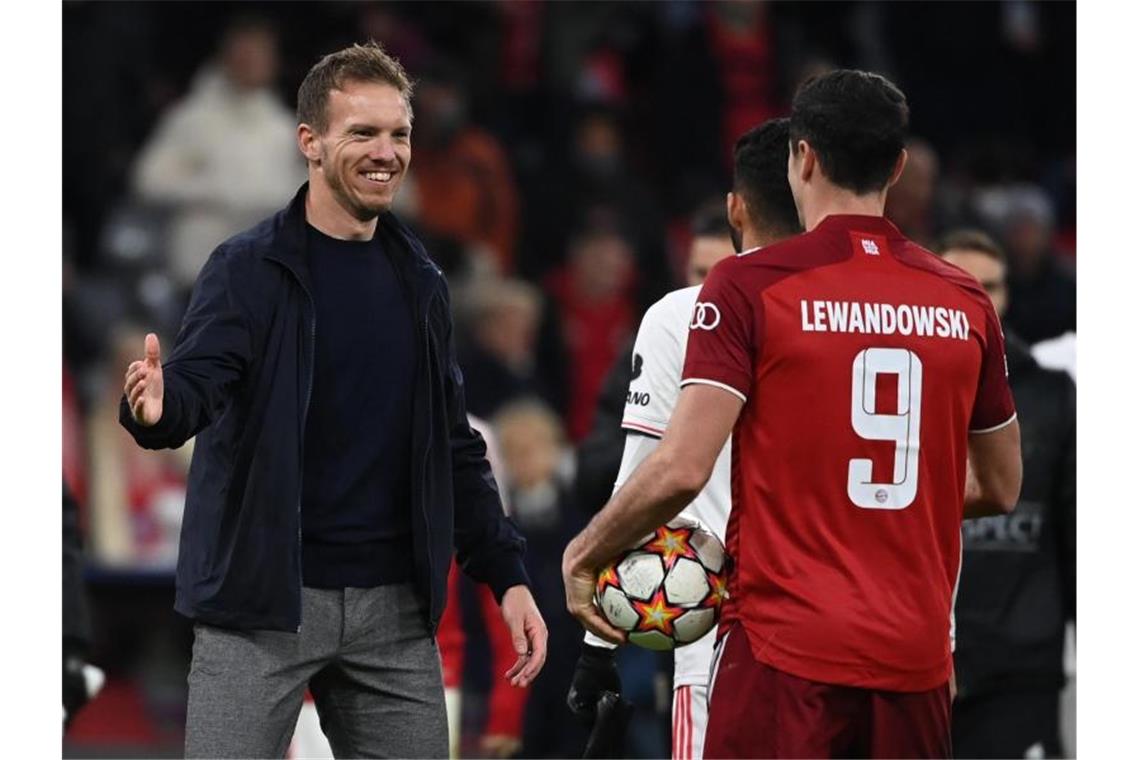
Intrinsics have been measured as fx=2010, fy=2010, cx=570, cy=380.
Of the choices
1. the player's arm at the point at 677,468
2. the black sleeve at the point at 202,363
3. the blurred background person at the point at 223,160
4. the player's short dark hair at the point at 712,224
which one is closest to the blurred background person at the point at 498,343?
the blurred background person at the point at 223,160

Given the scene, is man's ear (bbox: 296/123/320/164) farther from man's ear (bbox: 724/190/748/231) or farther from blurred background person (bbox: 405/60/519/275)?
blurred background person (bbox: 405/60/519/275)

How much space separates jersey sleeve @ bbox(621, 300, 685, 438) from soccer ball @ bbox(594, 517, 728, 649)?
0.57 metres

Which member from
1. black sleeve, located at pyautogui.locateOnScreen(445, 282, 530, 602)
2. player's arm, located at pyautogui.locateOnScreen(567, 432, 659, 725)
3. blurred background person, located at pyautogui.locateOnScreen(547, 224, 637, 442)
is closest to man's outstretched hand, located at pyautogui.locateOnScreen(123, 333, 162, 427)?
black sleeve, located at pyautogui.locateOnScreen(445, 282, 530, 602)

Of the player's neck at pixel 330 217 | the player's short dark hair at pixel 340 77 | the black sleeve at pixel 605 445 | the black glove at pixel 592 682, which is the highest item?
the player's short dark hair at pixel 340 77

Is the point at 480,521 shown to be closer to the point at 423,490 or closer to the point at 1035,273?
the point at 423,490

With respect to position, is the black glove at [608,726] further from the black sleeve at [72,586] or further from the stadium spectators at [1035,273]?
the stadium spectators at [1035,273]

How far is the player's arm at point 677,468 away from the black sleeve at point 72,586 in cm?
221

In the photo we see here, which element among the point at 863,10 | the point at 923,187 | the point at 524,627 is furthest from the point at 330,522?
the point at 863,10

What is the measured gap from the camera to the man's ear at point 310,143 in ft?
16.3

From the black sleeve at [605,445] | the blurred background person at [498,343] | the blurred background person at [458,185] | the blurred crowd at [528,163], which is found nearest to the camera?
the black sleeve at [605,445]

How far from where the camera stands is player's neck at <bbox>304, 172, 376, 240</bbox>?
4.95m

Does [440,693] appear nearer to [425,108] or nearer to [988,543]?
[988,543]

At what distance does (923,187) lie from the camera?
12.9m

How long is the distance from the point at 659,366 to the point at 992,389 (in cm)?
99
